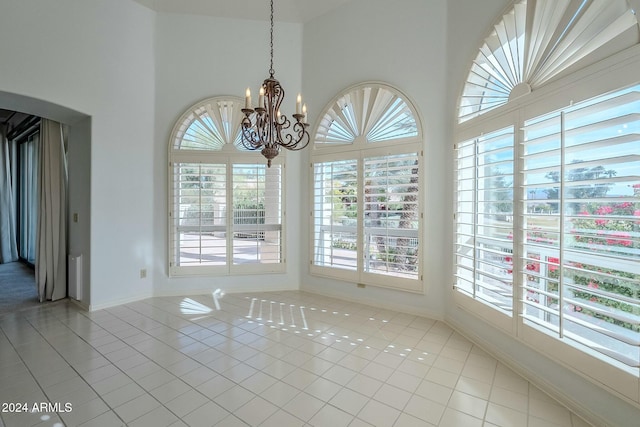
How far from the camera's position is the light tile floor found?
190 cm

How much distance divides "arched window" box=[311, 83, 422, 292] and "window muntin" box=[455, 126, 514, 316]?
0.52m

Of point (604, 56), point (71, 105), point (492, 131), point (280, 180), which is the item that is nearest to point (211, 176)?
point (280, 180)

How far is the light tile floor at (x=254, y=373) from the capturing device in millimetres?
1901

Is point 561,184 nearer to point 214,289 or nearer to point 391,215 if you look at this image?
point 391,215

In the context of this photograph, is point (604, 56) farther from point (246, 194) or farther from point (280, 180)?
point (246, 194)

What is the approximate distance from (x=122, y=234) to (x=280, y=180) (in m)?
2.23

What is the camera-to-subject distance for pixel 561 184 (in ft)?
6.53

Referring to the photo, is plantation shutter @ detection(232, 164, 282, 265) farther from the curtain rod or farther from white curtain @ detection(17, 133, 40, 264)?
white curtain @ detection(17, 133, 40, 264)

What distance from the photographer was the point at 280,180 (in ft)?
14.8

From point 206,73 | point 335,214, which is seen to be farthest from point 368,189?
point 206,73

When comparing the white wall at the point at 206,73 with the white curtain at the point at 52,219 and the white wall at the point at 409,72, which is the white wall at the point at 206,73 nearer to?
the white wall at the point at 409,72

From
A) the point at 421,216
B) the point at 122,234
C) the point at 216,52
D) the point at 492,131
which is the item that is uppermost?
the point at 216,52

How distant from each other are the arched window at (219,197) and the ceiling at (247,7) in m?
1.21

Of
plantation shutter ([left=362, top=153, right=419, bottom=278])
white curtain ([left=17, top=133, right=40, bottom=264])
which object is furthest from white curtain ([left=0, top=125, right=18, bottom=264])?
plantation shutter ([left=362, top=153, right=419, bottom=278])
